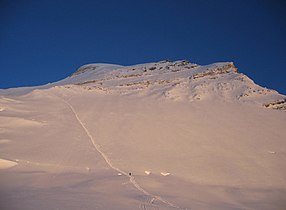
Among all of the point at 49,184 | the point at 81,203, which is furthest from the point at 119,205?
the point at 49,184

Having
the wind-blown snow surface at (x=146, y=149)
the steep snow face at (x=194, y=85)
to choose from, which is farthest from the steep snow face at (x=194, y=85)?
the wind-blown snow surface at (x=146, y=149)

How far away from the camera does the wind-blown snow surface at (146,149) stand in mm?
8070

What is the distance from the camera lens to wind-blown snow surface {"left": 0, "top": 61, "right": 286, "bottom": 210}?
807cm

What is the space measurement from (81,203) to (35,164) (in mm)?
4406

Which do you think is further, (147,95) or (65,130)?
(147,95)

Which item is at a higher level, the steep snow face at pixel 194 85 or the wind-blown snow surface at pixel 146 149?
the steep snow face at pixel 194 85

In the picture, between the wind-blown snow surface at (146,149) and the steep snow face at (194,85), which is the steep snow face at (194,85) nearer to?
the steep snow face at (194,85)

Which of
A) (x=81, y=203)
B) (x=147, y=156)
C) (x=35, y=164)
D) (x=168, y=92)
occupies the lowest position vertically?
(x=81, y=203)

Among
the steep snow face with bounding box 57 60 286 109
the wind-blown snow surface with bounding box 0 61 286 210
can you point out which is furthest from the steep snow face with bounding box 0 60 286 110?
the wind-blown snow surface with bounding box 0 61 286 210

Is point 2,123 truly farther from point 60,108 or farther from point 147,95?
point 147,95

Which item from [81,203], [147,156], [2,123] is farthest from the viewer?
[2,123]

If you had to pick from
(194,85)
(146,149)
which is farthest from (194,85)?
(146,149)

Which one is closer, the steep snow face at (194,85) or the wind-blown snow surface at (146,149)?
the wind-blown snow surface at (146,149)

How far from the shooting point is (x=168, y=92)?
2455 cm
